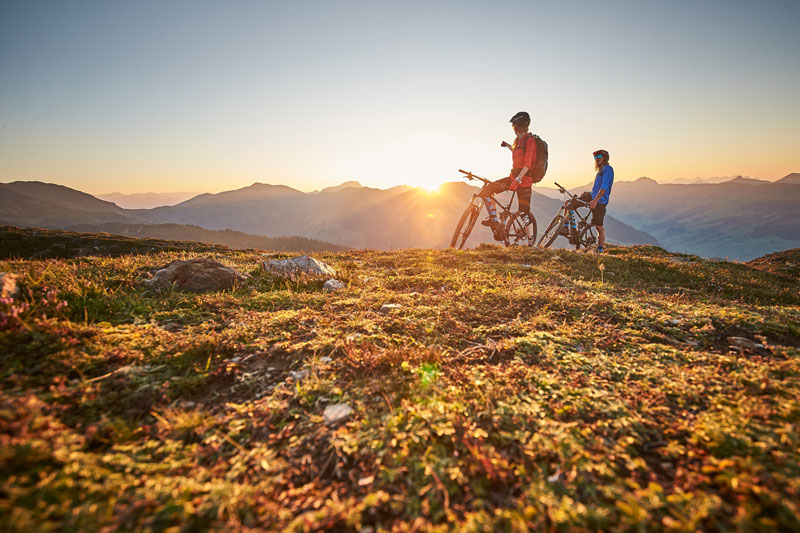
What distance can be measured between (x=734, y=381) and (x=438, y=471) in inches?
111

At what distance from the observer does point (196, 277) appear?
19.7 ft

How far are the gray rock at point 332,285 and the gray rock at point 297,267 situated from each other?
1.69ft

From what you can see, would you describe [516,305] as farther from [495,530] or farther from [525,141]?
[525,141]

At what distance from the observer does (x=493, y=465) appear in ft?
7.14

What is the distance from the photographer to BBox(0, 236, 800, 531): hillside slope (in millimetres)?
1752

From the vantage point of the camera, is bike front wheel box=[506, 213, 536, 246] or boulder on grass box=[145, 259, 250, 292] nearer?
boulder on grass box=[145, 259, 250, 292]

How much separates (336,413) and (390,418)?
1.59ft

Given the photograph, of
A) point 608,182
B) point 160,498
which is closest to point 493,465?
point 160,498

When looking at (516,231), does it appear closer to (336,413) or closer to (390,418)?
(390,418)

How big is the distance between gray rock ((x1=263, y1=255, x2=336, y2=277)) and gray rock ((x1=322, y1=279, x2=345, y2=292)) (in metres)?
0.52

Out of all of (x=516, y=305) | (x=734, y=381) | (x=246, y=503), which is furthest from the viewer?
(x=516, y=305)

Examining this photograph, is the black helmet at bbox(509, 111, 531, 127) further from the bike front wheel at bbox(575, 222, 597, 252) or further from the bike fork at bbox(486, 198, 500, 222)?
the bike front wheel at bbox(575, 222, 597, 252)

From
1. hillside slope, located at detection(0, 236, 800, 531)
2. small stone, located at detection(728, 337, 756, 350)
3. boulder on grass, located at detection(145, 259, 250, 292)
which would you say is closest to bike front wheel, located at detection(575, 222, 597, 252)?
hillside slope, located at detection(0, 236, 800, 531)

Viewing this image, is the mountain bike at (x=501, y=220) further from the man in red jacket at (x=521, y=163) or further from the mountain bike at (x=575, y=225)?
the mountain bike at (x=575, y=225)
